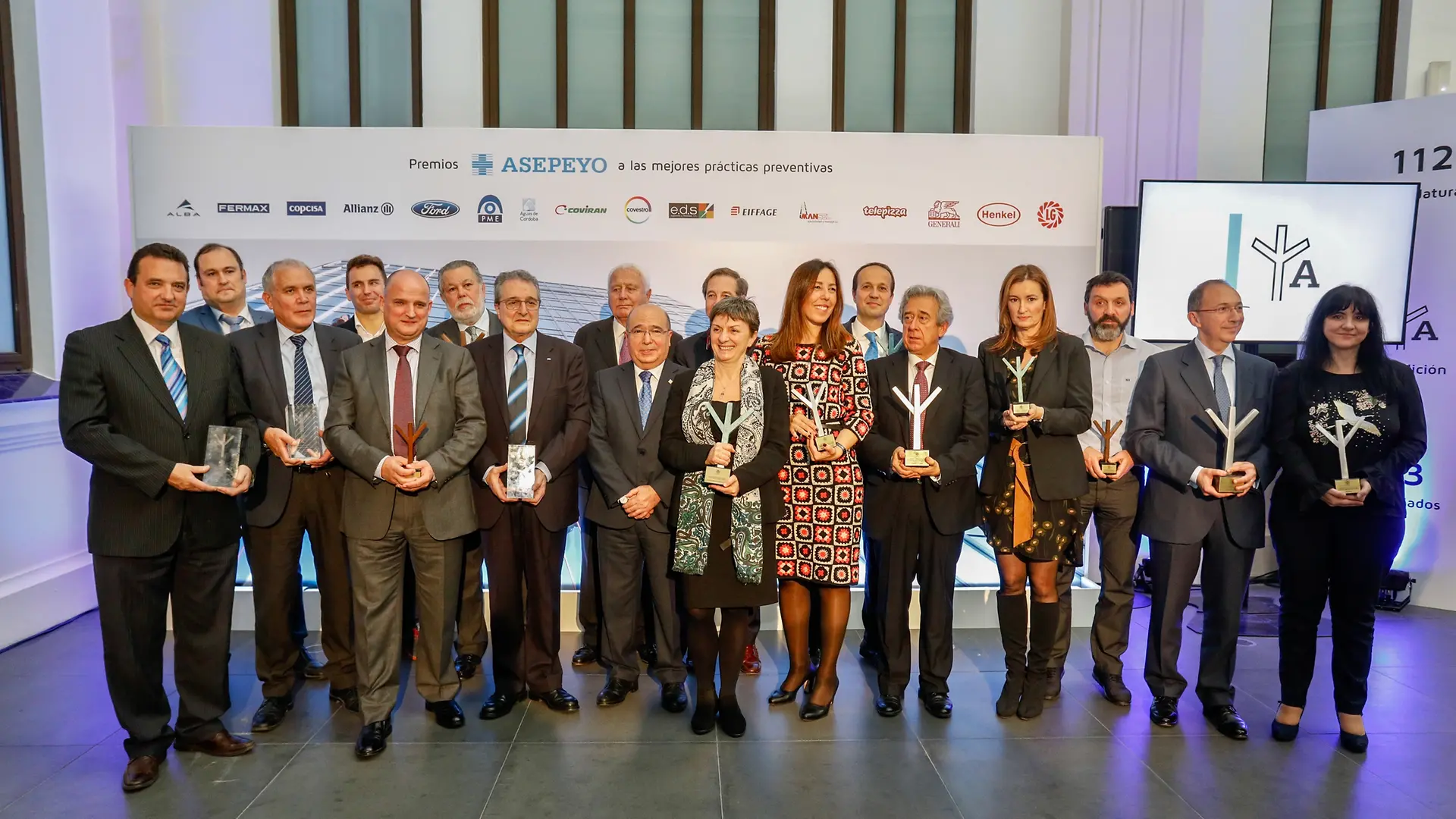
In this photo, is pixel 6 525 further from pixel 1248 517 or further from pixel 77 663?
pixel 1248 517

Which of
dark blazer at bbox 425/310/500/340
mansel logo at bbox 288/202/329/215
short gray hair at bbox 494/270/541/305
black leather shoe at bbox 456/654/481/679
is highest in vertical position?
mansel logo at bbox 288/202/329/215

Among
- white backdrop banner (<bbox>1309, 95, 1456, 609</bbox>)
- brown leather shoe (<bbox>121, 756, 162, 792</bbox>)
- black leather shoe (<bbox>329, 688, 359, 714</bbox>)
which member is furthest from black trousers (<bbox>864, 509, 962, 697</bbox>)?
white backdrop banner (<bbox>1309, 95, 1456, 609</bbox>)

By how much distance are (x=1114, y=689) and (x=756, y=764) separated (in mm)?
1720

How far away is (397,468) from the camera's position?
3.13 metres

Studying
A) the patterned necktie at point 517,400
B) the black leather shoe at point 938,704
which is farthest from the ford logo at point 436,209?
the black leather shoe at point 938,704

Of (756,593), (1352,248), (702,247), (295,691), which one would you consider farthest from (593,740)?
(1352,248)

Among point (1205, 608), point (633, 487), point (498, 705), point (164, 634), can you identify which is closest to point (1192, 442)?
point (1205, 608)

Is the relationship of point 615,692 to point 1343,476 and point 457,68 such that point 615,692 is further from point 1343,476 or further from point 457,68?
point 457,68

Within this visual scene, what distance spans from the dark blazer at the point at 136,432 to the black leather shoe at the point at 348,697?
91 cm

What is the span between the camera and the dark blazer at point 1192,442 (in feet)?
11.6

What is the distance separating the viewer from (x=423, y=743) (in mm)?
3402

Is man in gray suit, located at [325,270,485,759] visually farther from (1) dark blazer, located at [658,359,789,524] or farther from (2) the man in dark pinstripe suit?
(1) dark blazer, located at [658,359,789,524]

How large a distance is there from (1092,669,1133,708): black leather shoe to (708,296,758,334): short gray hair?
7.40 feet

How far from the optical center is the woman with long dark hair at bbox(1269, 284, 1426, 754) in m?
3.28
